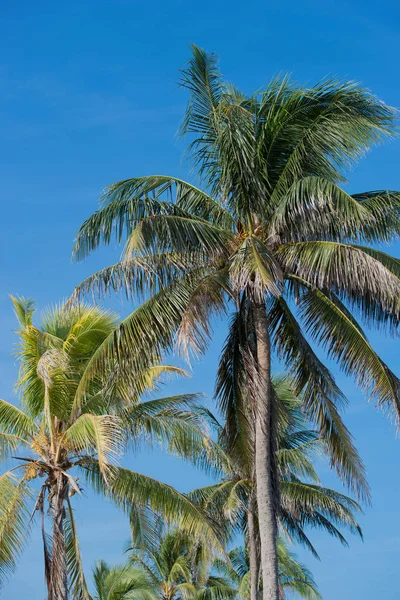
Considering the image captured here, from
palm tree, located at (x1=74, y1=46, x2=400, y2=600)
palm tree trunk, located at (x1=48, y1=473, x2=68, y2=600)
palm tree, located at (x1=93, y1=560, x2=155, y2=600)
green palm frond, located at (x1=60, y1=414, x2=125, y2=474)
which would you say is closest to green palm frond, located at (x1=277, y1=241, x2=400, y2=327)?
palm tree, located at (x1=74, y1=46, x2=400, y2=600)

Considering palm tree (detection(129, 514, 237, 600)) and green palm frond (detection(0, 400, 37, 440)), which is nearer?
green palm frond (detection(0, 400, 37, 440))

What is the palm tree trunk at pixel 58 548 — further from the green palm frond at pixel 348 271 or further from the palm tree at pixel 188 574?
the palm tree at pixel 188 574

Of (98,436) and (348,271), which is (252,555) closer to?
(98,436)

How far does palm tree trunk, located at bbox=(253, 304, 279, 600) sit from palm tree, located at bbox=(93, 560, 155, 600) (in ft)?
A: 52.3

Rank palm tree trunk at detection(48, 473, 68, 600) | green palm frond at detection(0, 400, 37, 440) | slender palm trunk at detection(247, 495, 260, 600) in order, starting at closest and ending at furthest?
palm tree trunk at detection(48, 473, 68, 600) < green palm frond at detection(0, 400, 37, 440) < slender palm trunk at detection(247, 495, 260, 600)

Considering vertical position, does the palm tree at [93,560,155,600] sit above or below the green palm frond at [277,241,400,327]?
above

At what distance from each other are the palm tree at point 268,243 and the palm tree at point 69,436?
2073mm

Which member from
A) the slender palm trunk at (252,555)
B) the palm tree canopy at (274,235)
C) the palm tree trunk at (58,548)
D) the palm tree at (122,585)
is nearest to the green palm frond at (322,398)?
the palm tree canopy at (274,235)

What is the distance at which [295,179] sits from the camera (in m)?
16.1

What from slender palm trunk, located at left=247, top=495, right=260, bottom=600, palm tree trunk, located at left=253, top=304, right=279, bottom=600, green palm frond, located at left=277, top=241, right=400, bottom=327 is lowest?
palm tree trunk, located at left=253, top=304, right=279, bottom=600

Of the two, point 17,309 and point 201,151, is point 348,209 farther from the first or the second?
point 17,309

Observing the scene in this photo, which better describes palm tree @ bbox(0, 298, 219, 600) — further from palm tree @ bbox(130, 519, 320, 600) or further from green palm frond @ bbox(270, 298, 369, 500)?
palm tree @ bbox(130, 519, 320, 600)

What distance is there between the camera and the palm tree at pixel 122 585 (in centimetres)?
2989

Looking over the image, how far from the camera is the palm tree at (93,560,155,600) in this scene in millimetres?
29891
